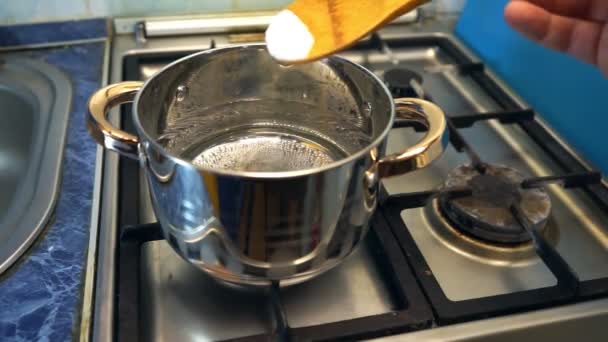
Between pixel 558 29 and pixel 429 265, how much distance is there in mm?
279

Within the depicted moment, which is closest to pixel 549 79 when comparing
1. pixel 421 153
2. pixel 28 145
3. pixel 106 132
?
pixel 421 153

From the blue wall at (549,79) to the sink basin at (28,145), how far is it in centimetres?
54

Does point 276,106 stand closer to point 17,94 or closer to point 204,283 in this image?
point 204,283

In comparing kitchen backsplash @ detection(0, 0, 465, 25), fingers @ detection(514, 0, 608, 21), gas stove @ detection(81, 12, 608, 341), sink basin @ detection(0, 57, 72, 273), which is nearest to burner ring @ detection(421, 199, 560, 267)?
gas stove @ detection(81, 12, 608, 341)

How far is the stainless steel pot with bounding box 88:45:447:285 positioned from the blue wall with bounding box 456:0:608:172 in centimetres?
27

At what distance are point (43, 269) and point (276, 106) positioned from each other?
0.80ft

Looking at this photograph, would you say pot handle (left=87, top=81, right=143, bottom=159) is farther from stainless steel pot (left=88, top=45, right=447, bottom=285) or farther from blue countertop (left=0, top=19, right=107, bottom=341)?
blue countertop (left=0, top=19, right=107, bottom=341)

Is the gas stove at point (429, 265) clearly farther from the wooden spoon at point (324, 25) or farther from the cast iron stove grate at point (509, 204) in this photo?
the wooden spoon at point (324, 25)

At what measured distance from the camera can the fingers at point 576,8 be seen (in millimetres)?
507

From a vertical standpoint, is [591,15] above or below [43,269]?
above

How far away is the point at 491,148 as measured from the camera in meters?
0.59

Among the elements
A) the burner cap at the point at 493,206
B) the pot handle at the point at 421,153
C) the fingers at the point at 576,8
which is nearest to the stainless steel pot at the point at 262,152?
the pot handle at the point at 421,153

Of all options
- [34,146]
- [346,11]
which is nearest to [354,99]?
[346,11]

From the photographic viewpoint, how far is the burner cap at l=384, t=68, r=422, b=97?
60 cm
